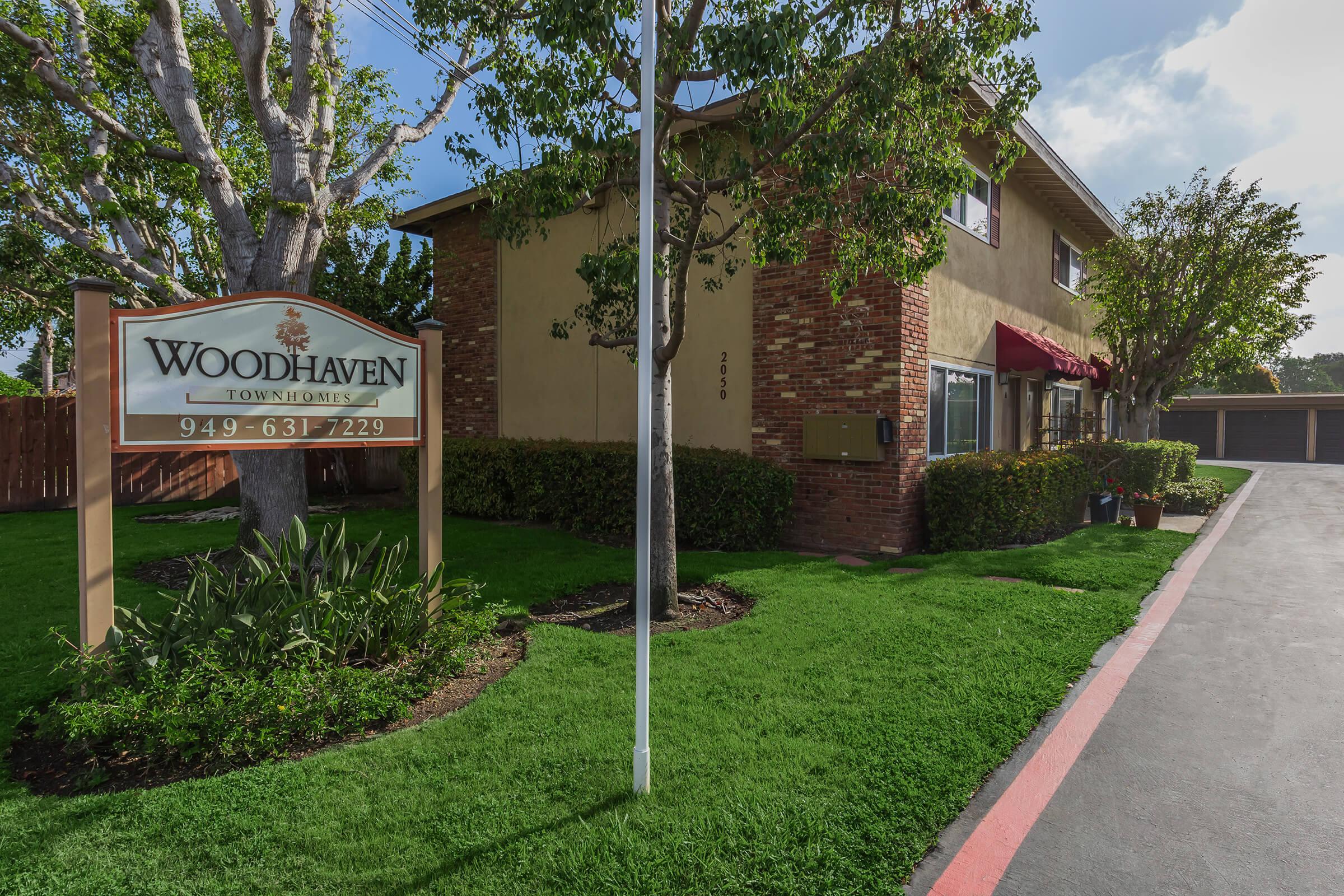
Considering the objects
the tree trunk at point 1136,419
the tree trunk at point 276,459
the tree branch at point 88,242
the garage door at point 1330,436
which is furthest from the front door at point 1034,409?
the garage door at point 1330,436

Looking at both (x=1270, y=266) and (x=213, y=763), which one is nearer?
(x=213, y=763)

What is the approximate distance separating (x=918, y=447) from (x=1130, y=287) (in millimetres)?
9202

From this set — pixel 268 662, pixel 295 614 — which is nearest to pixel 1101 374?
pixel 295 614

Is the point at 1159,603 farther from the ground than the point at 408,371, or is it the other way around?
the point at 408,371

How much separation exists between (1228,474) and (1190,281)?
36.9 feet

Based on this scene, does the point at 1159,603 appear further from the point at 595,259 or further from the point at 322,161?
the point at 322,161

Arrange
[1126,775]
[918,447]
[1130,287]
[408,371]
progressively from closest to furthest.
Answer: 1. [1126,775]
2. [408,371]
3. [918,447]
4. [1130,287]

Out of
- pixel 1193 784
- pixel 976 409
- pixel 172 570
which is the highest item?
pixel 976 409

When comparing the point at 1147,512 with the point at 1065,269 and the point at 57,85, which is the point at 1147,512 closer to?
the point at 1065,269

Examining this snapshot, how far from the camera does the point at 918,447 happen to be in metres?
8.64

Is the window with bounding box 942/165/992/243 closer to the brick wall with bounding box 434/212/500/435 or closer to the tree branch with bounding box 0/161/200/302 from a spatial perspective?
the brick wall with bounding box 434/212/500/435

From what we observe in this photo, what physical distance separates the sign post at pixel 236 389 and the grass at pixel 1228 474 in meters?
18.8

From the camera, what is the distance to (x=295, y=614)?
12.9ft

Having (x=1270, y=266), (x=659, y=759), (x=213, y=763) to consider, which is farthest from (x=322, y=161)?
(x=1270, y=266)
